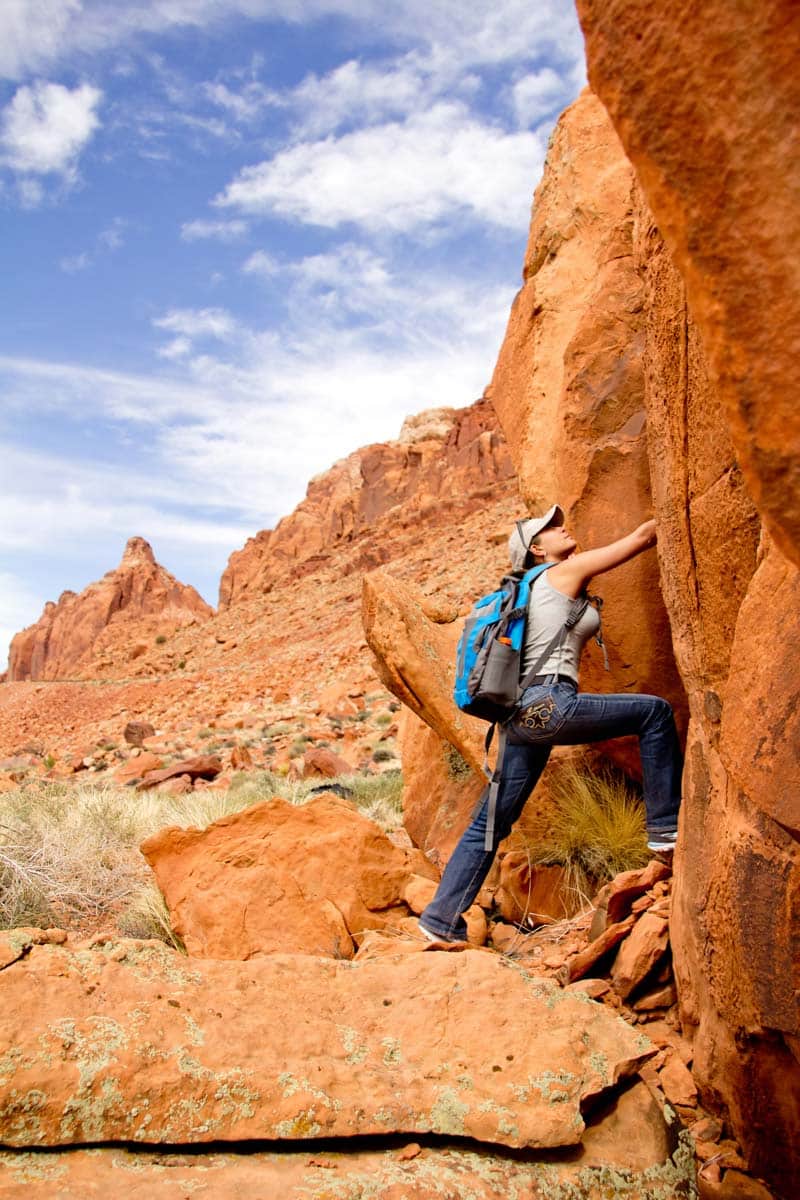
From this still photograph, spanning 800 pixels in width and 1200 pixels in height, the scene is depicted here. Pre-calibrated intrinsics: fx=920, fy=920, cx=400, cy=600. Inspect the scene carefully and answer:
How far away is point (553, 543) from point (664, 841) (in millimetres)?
1435

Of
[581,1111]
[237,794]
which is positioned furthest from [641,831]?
[237,794]

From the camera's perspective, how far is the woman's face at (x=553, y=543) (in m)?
4.38

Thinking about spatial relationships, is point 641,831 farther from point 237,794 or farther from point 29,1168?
point 237,794

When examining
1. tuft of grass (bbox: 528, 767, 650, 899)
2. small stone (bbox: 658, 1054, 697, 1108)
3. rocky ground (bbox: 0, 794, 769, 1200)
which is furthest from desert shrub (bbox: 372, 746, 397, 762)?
small stone (bbox: 658, 1054, 697, 1108)

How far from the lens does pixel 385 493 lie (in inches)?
2259

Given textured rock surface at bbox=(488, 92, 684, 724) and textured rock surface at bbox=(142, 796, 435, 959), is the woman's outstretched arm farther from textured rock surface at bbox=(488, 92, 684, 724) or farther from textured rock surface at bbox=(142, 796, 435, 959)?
textured rock surface at bbox=(142, 796, 435, 959)

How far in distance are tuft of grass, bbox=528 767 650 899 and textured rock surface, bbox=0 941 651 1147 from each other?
1931 mm

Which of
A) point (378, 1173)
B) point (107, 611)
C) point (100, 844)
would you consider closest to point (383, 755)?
point (100, 844)

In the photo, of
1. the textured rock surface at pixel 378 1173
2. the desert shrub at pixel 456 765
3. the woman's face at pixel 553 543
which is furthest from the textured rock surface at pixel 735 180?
the desert shrub at pixel 456 765

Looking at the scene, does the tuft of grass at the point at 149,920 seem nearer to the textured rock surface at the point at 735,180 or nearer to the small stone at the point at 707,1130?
the small stone at the point at 707,1130

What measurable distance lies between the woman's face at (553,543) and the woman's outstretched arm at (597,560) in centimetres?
17

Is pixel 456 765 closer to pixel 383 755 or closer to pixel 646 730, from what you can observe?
pixel 646 730

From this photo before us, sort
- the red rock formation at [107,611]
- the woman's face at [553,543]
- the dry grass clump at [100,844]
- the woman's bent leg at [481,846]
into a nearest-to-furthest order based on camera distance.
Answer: the woman's bent leg at [481,846] → the woman's face at [553,543] → the dry grass clump at [100,844] → the red rock formation at [107,611]

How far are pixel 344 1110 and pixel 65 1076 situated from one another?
2.23ft
